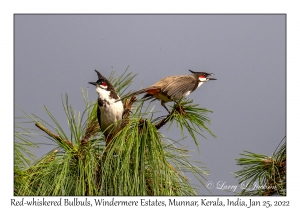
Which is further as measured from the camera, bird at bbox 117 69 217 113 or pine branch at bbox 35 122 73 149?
bird at bbox 117 69 217 113

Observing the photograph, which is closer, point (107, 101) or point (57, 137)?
point (57, 137)

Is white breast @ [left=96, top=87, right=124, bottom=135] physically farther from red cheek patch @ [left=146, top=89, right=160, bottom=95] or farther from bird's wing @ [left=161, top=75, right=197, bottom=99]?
bird's wing @ [left=161, top=75, right=197, bottom=99]

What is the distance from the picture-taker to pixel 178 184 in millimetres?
2941

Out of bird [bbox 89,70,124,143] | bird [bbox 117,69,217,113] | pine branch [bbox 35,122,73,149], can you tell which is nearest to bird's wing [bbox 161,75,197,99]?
bird [bbox 117,69,217,113]

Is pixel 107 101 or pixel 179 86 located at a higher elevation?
pixel 179 86

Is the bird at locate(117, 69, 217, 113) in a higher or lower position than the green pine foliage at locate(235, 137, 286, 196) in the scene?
higher

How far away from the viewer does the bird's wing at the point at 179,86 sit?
12.2 feet

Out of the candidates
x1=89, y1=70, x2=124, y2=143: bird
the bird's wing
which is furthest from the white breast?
the bird's wing

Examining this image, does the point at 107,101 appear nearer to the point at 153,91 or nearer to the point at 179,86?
the point at 153,91

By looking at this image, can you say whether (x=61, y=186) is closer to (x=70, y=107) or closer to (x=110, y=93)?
(x=70, y=107)

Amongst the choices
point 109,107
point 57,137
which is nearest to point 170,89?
point 109,107

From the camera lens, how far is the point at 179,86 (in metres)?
3.83

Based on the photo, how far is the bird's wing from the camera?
12.2ft
